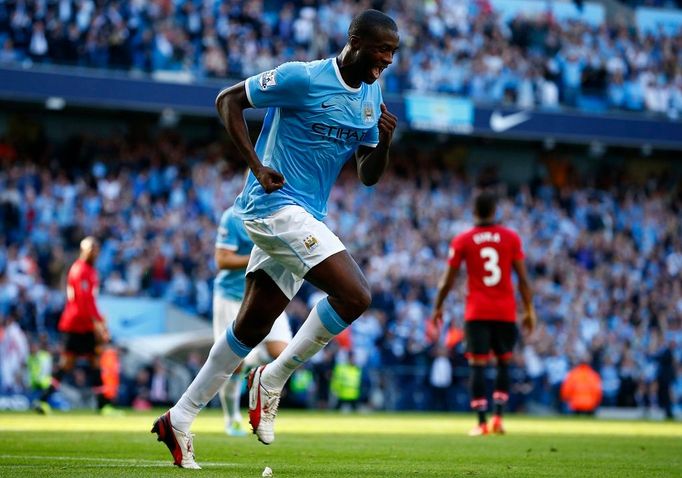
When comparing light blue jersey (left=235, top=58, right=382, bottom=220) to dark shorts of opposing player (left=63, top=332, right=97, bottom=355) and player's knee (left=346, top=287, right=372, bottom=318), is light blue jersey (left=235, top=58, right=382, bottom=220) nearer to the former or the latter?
player's knee (left=346, top=287, right=372, bottom=318)

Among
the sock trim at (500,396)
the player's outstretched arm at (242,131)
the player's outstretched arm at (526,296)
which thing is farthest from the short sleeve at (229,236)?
the player's outstretched arm at (242,131)

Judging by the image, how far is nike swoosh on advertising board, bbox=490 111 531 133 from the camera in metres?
30.9

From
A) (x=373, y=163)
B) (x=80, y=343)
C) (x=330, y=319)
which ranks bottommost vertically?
(x=80, y=343)

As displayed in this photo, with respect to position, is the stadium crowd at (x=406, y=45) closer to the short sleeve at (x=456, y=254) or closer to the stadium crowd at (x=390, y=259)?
the stadium crowd at (x=390, y=259)

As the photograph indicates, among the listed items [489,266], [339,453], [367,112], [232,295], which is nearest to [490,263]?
[489,266]

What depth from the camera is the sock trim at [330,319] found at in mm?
7227

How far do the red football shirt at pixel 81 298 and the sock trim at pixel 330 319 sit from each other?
31.5 ft

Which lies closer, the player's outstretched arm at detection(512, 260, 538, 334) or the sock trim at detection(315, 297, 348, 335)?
the sock trim at detection(315, 297, 348, 335)

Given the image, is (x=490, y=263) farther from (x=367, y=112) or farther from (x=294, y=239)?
(x=294, y=239)

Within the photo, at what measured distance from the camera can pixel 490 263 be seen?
42.3 feet

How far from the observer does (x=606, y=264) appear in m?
30.7

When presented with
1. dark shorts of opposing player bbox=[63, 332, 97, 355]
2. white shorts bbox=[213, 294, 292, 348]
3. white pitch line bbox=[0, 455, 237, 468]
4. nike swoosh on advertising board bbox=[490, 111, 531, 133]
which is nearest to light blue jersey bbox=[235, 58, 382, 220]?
white pitch line bbox=[0, 455, 237, 468]

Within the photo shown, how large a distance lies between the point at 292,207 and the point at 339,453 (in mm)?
2698

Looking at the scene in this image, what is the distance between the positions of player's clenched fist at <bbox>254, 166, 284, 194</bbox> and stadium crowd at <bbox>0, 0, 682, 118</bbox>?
19.3 metres
